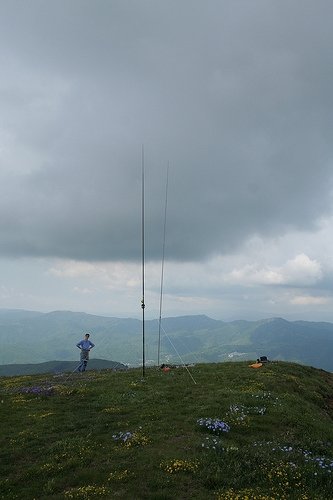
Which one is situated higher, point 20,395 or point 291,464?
point 291,464

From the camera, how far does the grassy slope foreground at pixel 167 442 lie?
1152 centimetres

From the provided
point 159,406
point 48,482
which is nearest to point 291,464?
point 48,482

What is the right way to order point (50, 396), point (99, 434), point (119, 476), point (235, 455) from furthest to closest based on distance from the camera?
1. point (50, 396)
2. point (99, 434)
3. point (235, 455)
4. point (119, 476)

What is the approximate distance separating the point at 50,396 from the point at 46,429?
8644 millimetres

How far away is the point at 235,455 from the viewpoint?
530 inches

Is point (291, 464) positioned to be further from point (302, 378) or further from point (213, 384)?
point (302, 378)

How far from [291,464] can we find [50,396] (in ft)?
64.1

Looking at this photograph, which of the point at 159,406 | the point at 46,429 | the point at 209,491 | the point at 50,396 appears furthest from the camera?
the point at 50,396

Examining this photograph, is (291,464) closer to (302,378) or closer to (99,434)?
(99,434)

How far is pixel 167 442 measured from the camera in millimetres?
15328

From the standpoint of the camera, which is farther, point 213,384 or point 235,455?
point 213,384

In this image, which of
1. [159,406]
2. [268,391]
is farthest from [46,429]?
[268,391]

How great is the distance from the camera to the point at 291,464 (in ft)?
40.8

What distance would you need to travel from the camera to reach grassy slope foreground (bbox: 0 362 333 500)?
11.5m
